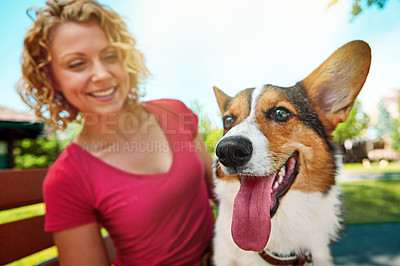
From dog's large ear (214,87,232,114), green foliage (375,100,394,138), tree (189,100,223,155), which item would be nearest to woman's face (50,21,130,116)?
tree (189,100,223,155)

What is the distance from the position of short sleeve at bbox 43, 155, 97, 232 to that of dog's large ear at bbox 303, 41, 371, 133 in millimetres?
1003

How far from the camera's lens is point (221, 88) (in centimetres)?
85

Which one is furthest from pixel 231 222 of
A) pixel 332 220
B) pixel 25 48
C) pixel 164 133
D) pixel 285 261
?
pixel 25 48

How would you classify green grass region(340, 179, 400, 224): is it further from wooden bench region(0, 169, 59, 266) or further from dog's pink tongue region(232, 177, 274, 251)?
wooden bench region(0, 169, 59, 266)

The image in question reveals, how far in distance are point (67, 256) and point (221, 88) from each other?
0.97 meters

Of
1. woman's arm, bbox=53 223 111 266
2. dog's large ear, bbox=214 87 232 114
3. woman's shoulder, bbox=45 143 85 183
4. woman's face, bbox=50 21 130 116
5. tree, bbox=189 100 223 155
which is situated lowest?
woman's arm, bbox=53 223 111 266

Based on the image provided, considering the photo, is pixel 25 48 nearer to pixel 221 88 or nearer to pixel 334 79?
pixel 221 88

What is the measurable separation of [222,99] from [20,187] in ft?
3.62

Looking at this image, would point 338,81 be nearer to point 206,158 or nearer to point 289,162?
point 289,162

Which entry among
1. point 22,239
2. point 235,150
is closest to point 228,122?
point 235,150

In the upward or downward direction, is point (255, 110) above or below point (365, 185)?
above

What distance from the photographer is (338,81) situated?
A: 24.7 inches

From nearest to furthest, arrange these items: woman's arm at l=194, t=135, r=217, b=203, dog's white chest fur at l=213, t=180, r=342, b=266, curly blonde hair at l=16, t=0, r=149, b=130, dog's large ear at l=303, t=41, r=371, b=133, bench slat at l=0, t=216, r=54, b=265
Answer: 1. dog's large ear at l=303, t=41, r=371, b=133
2. dog's white chest fur at l=213, t=180, r=342, b=266
3. curly blonde hair at l=16, t=0, r=149, b=130
4. woman's arm at l=194, t=135, r=217, b=203
5. bench slat at l=0, t=216, r=54, b=265

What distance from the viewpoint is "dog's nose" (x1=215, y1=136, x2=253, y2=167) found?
25.2 inches
